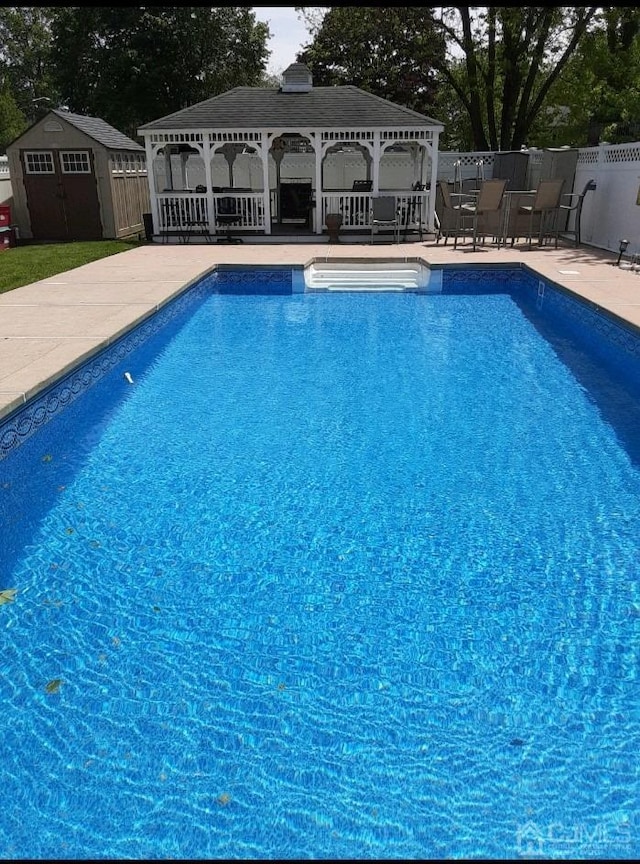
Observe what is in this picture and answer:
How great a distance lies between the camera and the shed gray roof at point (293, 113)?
1530 cm

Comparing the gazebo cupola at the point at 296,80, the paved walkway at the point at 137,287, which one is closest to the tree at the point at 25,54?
the gazebo cupola at the point at 296,80

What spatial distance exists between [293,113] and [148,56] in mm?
14278

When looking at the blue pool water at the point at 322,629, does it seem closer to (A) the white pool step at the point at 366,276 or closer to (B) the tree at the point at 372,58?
(A) the white pool step at the point at 366,276

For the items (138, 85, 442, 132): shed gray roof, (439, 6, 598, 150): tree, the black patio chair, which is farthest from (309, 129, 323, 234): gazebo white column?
(439, 6, 598, 150): tree

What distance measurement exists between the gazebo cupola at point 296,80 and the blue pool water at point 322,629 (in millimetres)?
13517

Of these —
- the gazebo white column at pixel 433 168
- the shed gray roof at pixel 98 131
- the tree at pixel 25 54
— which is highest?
the tree at pixel 25 54

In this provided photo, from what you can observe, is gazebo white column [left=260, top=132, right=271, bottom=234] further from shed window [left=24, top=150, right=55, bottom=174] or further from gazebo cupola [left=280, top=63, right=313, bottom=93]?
shed window [left=24, top=150, right=55, bottom=174]

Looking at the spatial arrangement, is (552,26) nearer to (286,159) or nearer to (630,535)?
(286,159)

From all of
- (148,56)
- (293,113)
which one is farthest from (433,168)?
(148,56)

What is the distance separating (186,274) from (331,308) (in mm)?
2377

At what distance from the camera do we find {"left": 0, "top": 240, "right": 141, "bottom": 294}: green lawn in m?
11.2

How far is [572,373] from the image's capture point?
290 inches

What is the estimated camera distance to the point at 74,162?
16938mm

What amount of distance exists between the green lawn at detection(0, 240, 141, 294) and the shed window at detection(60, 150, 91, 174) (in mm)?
1779
